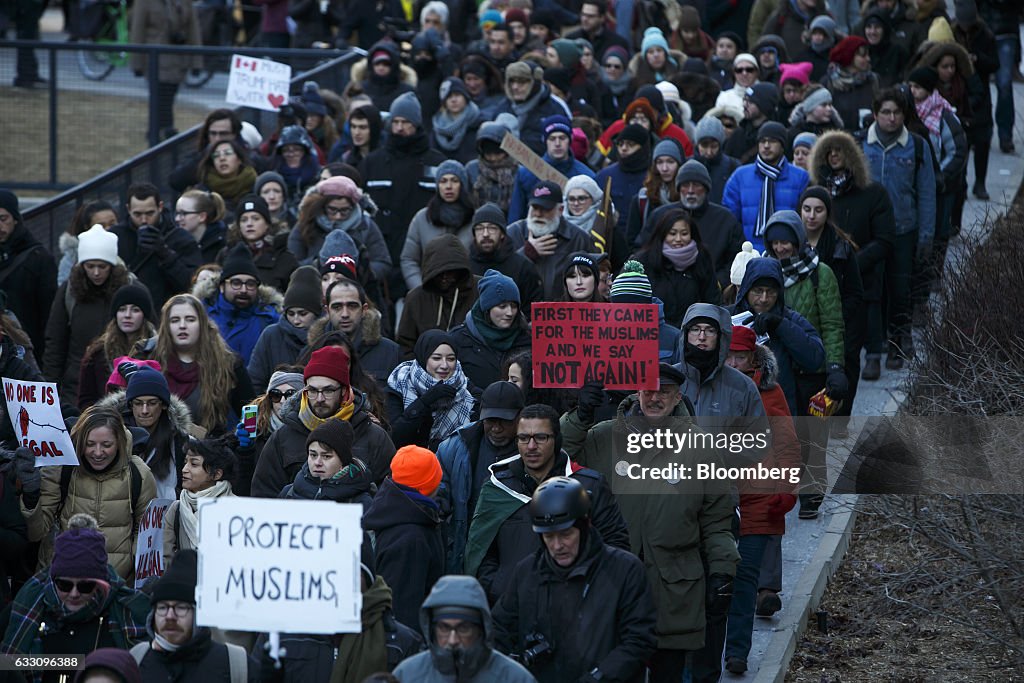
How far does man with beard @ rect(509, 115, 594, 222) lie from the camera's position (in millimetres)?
13820

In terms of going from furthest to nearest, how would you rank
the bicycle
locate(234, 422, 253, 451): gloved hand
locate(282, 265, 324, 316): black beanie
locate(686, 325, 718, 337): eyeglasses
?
the bicycle, locate(282, 265, 324, 316): black beanie, locate(234, 422, 253, 451): gloved hand, locate(686, 325, 718, 337): eyeglasses

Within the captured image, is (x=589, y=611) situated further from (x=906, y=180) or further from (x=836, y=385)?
(x=906, y=180)

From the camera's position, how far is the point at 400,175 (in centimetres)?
1486

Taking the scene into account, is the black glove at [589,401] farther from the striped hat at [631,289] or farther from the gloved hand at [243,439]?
the gloved hand at [243,439]

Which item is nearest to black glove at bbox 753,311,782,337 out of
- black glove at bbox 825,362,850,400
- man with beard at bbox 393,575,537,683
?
black glove at bbox 825,362,850,400

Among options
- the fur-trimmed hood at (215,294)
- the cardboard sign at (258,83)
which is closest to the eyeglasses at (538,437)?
the fur-trimmed hood at (215,294)

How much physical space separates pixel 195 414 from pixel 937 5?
12263 millimetres

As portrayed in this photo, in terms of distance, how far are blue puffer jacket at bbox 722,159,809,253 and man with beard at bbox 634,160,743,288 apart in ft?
2.38

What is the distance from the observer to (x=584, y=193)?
12945 mm

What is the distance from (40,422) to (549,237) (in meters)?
4.30

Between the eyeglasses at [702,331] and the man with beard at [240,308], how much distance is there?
335cm

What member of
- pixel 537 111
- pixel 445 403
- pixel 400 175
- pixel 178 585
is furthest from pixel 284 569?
pixel 537 111

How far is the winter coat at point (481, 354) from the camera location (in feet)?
34.2

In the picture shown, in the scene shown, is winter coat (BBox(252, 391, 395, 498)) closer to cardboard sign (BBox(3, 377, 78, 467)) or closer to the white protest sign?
cardboard sign (BBox(3, 377, 78, 467))
